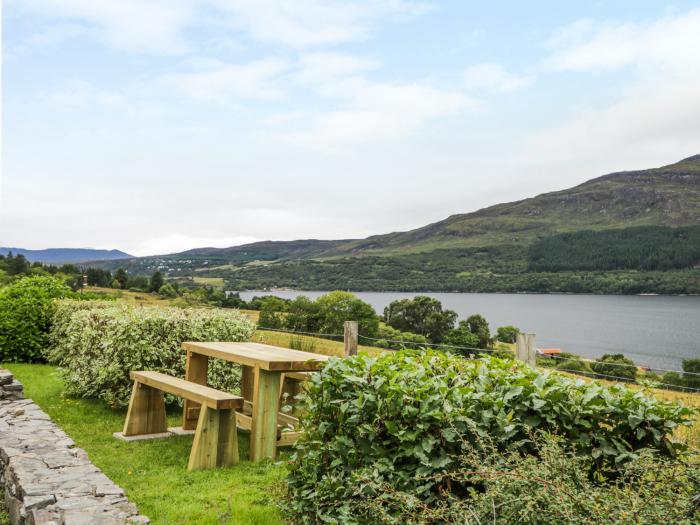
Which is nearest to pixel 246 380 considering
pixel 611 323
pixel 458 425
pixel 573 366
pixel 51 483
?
pixel 51 483

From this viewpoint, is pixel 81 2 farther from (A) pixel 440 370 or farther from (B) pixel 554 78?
(B) pixel 554 78

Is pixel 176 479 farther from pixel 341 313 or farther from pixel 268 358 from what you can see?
pixel 341 313

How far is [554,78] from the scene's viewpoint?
86.7 feet

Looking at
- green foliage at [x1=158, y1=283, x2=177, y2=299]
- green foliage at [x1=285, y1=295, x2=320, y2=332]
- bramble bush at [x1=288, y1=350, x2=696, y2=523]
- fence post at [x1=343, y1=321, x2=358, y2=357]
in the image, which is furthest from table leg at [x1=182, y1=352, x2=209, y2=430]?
green foliage at [x1=158, y1=283, x2=177, y2=299]

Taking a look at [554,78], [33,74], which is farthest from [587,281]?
[33,74]

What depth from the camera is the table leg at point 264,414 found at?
568cm

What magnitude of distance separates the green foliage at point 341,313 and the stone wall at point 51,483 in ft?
93.4

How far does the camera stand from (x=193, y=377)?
7355mm

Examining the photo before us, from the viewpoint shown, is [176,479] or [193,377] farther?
[193,377]

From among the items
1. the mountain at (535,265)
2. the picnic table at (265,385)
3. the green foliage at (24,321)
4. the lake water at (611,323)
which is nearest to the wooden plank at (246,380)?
the picnic table at (265,385)

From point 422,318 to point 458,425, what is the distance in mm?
46568

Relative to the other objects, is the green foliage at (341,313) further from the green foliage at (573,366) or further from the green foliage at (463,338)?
the green foliage at (573,366)

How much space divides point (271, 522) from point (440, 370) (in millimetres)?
1780

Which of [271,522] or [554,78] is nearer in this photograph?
[271,522]
